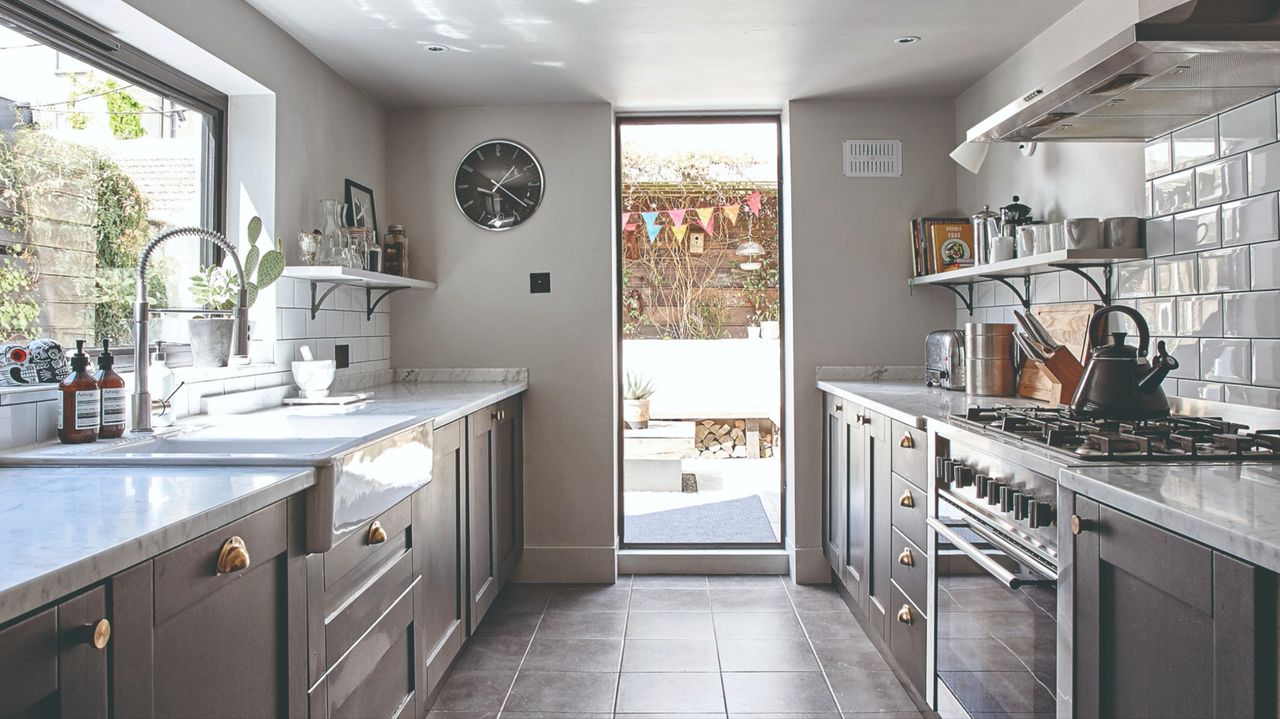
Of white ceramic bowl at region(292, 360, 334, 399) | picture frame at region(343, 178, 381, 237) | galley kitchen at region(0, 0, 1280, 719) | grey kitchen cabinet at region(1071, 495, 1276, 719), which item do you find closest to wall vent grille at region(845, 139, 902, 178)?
galley kitchen at region(0, 0, 1280, 719)

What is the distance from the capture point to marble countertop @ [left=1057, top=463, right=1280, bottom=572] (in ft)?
3.24

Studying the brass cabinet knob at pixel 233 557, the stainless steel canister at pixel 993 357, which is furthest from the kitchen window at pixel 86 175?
the stainless steel canister at pixel 993 357

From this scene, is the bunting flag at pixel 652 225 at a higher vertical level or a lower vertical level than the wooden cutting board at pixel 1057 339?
higher

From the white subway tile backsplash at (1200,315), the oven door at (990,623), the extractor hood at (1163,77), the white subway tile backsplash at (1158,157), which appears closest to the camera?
the extractor hood at (1163,77)

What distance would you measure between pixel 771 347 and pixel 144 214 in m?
3.82

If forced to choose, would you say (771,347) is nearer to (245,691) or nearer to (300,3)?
(300,3)

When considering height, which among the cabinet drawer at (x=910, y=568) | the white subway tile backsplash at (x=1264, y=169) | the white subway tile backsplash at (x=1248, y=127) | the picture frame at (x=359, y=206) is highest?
the picture frame at (x=359, y=206)

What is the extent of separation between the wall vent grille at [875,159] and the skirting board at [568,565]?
83.7 inches

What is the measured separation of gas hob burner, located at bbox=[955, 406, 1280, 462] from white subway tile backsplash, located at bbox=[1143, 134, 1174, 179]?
720 millimetres

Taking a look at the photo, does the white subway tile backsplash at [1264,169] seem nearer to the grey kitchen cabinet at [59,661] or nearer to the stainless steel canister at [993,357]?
the stainless steel canister at [993,357]

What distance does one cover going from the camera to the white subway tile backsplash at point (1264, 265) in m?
1.78

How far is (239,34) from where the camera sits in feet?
8.25

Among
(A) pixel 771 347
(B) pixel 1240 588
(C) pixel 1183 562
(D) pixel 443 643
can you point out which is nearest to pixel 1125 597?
(C) pixel 1183 562

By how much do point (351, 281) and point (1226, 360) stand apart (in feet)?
9.34
